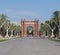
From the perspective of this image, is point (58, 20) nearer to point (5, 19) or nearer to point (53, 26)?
point (53, 26)

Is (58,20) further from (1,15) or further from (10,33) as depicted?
(10,33)

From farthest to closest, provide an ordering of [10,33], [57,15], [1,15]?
[10,33] → [1,15] → [57,15]

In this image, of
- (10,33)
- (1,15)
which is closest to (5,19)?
(1,15)

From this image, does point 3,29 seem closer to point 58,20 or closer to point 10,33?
point 58,20

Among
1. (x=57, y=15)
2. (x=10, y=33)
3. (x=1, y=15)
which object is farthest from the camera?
(x=10, y=33)

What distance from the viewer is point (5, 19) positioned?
12612 centimetres

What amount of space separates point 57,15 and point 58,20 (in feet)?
7.35

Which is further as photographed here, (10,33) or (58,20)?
Result: (10,33)

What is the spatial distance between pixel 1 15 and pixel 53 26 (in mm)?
23730

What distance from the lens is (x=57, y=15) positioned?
120375mm

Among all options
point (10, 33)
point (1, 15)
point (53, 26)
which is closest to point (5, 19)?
point (1, 15)

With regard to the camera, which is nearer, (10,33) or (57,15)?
(57,15)

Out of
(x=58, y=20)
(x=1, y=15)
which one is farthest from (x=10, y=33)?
(x=58, y=20)

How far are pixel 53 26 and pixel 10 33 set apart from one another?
34.2m
